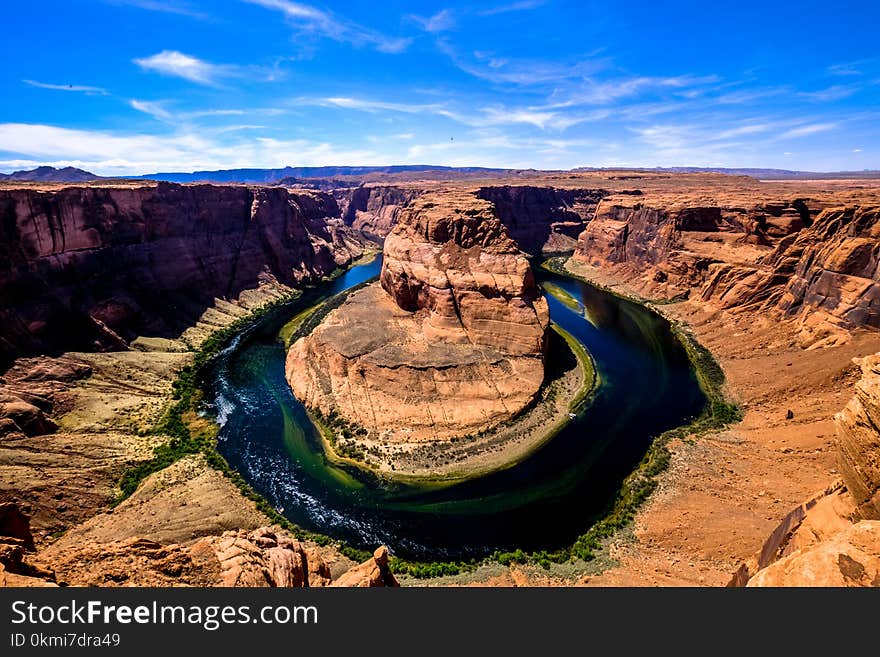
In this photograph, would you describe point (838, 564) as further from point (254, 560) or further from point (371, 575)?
point (254, 560)

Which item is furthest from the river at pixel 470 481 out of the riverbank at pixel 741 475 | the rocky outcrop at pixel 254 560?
the rocky outcrop at pixel 254 560

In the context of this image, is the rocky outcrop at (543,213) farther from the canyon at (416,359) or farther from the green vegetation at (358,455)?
the green vegetation at (358,455)

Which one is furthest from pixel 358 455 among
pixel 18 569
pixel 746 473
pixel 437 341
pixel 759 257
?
pixel 759 257

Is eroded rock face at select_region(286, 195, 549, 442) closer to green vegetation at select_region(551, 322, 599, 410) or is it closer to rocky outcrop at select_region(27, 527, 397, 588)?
green vegetation at select_region(551, 322, 599, 410)

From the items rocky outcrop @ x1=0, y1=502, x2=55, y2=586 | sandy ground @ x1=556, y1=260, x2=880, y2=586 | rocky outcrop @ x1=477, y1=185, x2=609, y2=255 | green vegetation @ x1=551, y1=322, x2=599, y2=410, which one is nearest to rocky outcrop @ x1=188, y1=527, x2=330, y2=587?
rocky outcrop @ x1=0, y1=502, x2=55, y2=586

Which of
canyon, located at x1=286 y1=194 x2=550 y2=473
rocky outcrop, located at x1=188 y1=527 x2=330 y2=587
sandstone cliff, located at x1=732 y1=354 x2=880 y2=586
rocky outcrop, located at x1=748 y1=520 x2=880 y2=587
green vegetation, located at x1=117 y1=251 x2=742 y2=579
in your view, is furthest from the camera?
canyon, located at x1=286 y1=194 x2=550 y2=473

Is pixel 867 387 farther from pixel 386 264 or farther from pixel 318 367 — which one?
pixel 386 264
